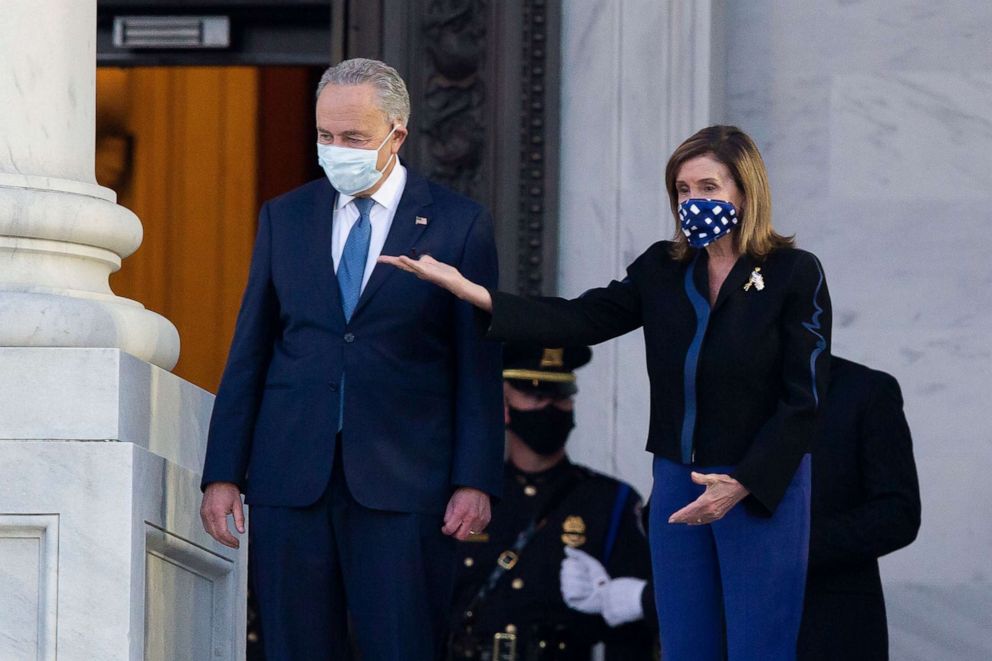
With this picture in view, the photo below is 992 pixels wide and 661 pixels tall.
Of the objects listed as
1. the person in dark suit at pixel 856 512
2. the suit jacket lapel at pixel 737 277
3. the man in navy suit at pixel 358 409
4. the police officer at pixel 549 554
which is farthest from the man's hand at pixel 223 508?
the police officer at pixel 549 554

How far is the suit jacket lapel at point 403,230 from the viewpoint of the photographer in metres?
5.37

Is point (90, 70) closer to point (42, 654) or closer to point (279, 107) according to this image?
point (42, 654)

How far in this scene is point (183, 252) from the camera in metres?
11.4

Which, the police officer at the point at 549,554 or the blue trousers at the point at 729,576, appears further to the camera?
the police officer at the point at 549,554

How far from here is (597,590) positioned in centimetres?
727

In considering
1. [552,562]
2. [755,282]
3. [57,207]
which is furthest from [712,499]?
[552,562]

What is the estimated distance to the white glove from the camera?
714cm

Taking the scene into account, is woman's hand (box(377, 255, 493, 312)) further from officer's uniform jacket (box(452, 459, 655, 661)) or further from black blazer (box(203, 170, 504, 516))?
officer's uniform jacket (box(452, 459, 655, 661))

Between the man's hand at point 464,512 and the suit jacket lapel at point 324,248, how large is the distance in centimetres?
51

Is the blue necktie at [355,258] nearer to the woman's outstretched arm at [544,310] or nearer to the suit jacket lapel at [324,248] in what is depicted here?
the suit jacket lapel at [324,248]

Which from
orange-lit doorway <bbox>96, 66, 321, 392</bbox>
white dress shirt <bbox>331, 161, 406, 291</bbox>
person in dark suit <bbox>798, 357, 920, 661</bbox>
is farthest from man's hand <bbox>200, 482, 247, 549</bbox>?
orange-lit doorway <bbox>96, 66, 321, 392</bbox>

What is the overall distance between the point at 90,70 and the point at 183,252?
5227 millimetres

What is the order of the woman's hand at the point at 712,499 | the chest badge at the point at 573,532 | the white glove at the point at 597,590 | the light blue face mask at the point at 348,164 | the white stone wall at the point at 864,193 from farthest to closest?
1. the white stone wall at the point at 864,193
2. the chest badge at the point at 573,532
3. the white glove at the point at 597,590
4. the light blue face mask at the point at 348,164
5. the woman's hand at the point at 712,499

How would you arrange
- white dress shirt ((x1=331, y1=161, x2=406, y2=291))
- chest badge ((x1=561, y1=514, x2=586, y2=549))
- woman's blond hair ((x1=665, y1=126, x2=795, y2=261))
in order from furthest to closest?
chest badge ((x1=561, y1=514, x2=586, y2=549)) < white dress shirt ((x1=331, y1=161, x2=406, y2=291)) < woman's blond hair ((x1=665, y1=126, x2=795, y2=261))
